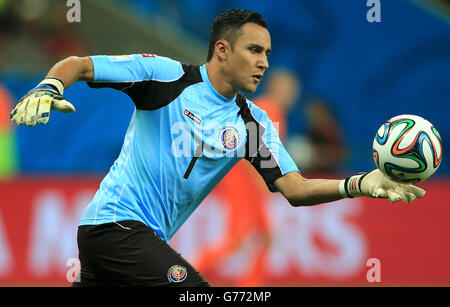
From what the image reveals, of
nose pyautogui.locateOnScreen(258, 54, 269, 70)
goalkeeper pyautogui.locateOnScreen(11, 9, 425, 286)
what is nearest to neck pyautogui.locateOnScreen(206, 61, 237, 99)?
goalkeeper pyautogui.locateOnScreen(11, 9, 425, 286)

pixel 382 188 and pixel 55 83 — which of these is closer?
pixel 55 83

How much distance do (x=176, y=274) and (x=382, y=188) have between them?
4.67 feet

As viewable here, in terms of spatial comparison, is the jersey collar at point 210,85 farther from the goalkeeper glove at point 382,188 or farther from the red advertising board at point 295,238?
the red advertising board at point 295,238

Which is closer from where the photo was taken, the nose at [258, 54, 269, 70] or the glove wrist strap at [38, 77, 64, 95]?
the glove wrist strap at [38, 77, 64, 95]

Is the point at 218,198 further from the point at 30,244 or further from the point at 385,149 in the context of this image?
the point at 385,149

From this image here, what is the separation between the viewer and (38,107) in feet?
13.9

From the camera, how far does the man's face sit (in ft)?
18.0

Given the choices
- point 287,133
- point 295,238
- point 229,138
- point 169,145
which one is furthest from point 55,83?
point 287,133

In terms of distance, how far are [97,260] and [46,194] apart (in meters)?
5.38

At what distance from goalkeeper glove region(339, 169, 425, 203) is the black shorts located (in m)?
1.20

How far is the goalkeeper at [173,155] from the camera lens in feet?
16.0

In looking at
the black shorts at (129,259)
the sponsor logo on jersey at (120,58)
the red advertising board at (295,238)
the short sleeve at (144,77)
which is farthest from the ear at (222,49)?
the red advertising board at (295,238)

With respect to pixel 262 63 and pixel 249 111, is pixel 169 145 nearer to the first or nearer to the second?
pixel 249 111

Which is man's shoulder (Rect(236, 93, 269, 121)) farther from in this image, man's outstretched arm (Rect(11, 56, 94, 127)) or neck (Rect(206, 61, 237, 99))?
man's outstretched arm (Rect(11, 56, 94, 127))
